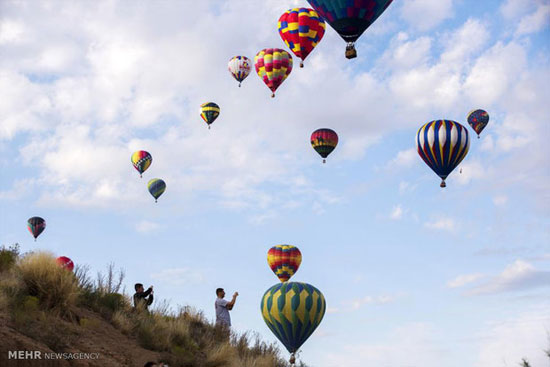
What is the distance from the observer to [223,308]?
1903cm

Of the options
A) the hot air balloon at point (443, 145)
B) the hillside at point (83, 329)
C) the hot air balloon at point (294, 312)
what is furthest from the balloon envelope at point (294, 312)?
the hot air balloon at point (443, 145)

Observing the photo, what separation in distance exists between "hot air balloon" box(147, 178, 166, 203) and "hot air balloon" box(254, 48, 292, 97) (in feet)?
51.8

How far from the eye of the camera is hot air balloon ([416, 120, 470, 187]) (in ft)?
110

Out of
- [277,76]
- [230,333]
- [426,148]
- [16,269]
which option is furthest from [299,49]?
[16,269]

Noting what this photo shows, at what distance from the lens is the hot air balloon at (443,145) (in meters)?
33.6

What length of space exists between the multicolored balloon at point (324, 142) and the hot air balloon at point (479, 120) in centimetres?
1655

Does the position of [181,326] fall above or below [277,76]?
below

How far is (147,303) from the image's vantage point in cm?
1816

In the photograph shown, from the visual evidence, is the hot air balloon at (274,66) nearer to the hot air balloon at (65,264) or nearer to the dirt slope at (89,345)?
the hot air balloon at (65,264)

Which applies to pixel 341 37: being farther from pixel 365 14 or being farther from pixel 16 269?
pixel 16 269

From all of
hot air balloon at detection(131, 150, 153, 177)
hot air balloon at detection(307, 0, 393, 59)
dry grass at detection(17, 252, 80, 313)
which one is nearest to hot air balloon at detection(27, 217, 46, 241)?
hot air balloon at detection(131, 150, 153, 177)

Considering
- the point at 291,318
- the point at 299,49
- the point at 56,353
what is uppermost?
the point at 299,49

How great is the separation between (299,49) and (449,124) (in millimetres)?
12291

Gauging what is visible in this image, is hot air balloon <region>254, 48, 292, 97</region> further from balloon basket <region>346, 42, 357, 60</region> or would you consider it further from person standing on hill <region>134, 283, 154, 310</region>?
person standing on hill <region>134, 283, 154, 310</region>
